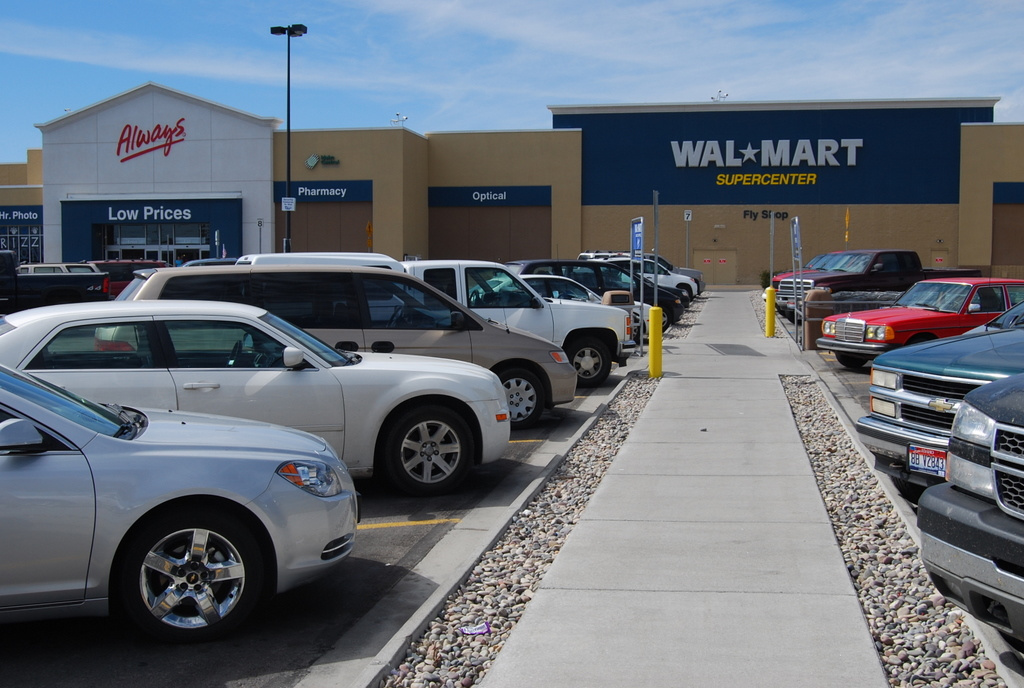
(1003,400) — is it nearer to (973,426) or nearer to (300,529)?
(973,426)

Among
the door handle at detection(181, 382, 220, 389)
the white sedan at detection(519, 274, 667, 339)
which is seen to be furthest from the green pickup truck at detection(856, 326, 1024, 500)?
the white sedan at detection(519, 274, 667, 339)

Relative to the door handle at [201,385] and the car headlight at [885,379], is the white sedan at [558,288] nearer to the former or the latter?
the car headlight at [885,379]

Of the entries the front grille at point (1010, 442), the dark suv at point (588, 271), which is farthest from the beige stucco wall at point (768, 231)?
the front grille at point (1010, 442)

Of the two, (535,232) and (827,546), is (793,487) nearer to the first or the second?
(827,546)

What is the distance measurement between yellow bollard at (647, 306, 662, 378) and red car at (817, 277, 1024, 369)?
113 inches

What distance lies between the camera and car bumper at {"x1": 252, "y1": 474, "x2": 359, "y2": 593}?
497 cm

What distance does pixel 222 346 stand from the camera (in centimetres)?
740

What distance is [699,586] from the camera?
5621 mm

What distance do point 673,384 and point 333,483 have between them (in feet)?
32.9

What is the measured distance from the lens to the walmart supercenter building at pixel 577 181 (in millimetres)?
46031

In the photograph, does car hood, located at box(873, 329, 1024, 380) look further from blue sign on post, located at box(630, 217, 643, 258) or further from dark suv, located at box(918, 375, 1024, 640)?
blue sign on post, located at box(630, 217, 643, 258)

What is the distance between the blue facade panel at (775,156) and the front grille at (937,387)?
41.0m

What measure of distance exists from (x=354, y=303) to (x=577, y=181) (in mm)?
38929

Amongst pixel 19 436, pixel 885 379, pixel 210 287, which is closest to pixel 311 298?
pixel 210 287
